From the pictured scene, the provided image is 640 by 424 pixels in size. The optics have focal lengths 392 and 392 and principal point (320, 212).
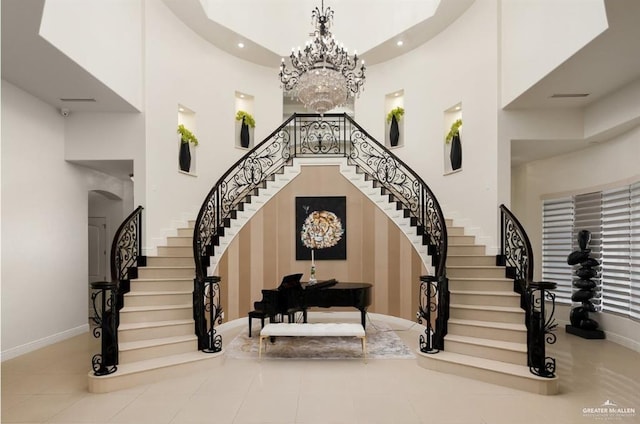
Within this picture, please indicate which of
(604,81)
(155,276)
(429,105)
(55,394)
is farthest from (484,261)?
(55,394)

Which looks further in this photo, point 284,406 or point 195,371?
point 195,371

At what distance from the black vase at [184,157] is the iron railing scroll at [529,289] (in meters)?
5.93

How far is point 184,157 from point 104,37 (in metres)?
2.75

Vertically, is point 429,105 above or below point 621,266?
above

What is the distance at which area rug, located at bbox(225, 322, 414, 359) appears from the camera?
559cm

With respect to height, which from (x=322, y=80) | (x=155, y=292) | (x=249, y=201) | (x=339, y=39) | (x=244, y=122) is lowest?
(x=155, y=292)

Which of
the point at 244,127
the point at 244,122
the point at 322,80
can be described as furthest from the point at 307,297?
the point at 244,122

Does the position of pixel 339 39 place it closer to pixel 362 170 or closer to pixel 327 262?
pixel 362 170

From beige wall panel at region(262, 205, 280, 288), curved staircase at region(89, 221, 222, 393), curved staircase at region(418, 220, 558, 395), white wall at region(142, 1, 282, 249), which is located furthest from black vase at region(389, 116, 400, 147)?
curved staircase at region(89, 221, 222, 393)

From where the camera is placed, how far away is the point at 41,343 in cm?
598

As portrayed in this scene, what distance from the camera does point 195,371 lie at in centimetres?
492

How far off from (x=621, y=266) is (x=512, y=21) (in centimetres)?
418

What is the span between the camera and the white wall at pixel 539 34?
4.25 meters

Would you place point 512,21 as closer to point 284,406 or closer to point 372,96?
point 372,96
